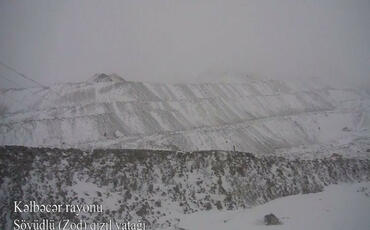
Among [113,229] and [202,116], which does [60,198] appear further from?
[202,116]

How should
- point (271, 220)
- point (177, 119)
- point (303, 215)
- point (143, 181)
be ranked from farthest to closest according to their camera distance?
point (177, 119), point (143, 181), point (303, 215), point (271, 220)

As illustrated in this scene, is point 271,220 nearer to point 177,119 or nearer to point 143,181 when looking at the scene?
point 143,181

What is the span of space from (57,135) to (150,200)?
106 feet

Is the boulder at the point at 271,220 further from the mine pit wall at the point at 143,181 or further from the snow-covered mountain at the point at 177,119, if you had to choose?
the snow-covered mountain at the point at 177,119

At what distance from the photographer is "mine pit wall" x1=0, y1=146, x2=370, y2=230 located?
14.5 metres

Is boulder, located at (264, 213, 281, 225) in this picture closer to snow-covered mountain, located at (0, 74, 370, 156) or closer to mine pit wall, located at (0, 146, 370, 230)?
mine pit wall, located at (0, 146, 370, 230)

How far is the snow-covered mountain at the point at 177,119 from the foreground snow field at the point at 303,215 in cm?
2449

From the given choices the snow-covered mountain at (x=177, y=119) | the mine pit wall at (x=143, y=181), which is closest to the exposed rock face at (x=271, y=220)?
the mine pit wall at (x=143, y=181)

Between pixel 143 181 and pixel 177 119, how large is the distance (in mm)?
35856

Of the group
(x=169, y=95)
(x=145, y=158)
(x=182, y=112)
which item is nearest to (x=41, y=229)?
(x=145, y=158)

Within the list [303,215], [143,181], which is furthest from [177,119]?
[303,215]

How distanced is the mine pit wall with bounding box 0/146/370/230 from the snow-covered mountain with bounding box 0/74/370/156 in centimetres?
2230

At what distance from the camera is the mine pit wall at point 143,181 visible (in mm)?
14461

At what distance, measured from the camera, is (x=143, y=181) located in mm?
16469
